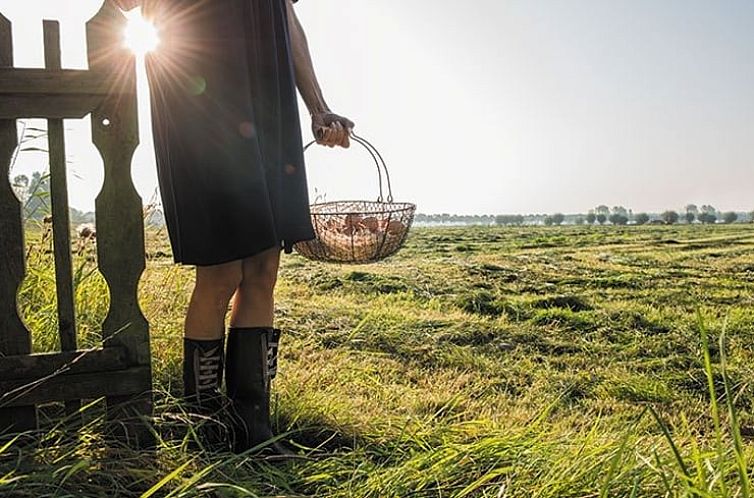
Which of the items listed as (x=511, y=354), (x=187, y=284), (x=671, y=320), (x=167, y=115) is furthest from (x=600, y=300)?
(x=167, y=115)

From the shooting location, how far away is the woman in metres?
1.70

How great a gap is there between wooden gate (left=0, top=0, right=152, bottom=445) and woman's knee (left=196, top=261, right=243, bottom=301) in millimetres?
214

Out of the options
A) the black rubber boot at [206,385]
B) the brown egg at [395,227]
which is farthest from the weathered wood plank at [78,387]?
the brown egg at [395,227]

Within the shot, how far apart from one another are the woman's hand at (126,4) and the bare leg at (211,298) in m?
0.77

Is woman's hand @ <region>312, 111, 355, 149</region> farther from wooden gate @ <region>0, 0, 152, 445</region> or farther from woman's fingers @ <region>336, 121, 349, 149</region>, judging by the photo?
wooden gate @ <region>0, 0, 152, 445</region>

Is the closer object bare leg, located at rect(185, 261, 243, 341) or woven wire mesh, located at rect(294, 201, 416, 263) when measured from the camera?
bare leg, located at rect(185, 261, 243, 341)

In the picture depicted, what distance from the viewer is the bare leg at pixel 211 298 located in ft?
6.01

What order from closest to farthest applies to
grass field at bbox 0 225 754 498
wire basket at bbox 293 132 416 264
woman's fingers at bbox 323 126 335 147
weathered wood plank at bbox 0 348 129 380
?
grass field at bbox 0 225 754 498 < weathered wood plank at bbox 0 348 129 380 < woman's fingers at bbox 323 126 335 147 < wire basket at bbox 293 132 416 264

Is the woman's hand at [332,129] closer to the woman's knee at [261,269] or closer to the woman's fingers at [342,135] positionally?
the woman's fingers at [342,135]

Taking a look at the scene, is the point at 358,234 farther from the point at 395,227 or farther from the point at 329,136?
the point at 329,136

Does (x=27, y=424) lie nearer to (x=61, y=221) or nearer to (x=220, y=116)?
(x=61, y=221)

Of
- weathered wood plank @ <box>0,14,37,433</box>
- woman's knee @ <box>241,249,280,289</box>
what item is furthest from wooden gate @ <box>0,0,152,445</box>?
woman's knee @ <box>241,249,280,289</box>

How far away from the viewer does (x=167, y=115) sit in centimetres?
172

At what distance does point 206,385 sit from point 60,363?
41cm
